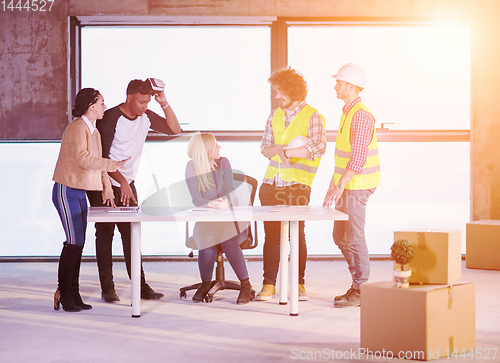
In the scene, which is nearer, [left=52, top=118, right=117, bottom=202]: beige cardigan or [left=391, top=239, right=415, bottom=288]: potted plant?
[left=391, top=239, right=415, bottom=288]: potted plant

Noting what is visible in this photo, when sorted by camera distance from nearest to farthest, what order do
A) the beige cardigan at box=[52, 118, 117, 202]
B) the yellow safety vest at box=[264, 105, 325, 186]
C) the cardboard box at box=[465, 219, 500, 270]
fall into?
the beige cardigan at box=[52, 118, 117, 202]
the yellow safety vest at box=[264, 105, 325, 186]
the cardboard box at box=[465, 219, 500, 270]

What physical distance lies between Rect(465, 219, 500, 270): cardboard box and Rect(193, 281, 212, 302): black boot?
2609 millimetres

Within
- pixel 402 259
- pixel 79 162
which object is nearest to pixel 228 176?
pixel 79 162

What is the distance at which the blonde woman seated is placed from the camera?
395cm

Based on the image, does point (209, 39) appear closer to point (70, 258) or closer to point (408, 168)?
point (408, 168)

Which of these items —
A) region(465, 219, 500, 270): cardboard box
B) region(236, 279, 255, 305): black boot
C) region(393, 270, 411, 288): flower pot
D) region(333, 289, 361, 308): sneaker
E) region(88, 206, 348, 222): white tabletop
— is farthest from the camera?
region(465, 219, 500, 270): cardboard box

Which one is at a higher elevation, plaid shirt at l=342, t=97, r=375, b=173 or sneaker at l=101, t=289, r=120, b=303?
plaid shirt at l=342, t=97, r=375, b=173

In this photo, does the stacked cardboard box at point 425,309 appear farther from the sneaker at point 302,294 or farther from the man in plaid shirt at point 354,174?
the sneaker at point 302,294

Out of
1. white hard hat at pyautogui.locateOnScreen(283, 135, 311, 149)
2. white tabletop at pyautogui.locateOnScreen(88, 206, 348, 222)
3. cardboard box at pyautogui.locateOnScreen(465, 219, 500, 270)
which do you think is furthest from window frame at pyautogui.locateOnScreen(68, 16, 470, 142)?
white tabletop at pyautogui.locateOnScreen(88, 206, 348, 222)

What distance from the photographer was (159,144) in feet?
18.9

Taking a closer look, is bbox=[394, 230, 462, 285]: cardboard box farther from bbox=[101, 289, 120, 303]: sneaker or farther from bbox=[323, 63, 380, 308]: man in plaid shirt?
bbox=[101, 289, 120, 303]: sneaker

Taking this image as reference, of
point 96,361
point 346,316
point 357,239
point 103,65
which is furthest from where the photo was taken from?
point 103,65

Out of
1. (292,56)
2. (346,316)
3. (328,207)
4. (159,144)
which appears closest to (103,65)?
(159,144)

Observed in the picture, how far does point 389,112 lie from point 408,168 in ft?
1.93
